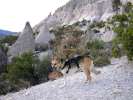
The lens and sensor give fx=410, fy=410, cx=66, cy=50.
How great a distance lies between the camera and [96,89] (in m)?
11.8

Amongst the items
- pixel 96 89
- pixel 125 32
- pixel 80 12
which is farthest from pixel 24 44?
pixel 80 12

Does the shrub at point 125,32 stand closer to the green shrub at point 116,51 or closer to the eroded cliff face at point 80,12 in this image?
the green shrub at point 116,51

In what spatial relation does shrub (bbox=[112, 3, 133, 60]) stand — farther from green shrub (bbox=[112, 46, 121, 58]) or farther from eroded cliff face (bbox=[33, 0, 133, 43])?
eroded cliff face (bbox=[33, 0, 133, 43])

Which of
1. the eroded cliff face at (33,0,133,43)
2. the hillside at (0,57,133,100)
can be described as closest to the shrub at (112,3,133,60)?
the hillside at (0,57,133,100)

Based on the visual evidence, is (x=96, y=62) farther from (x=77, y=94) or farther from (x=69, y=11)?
(x=69, y=11)

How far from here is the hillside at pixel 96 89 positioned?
1105 cm

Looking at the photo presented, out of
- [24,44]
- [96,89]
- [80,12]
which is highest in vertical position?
[80,12]

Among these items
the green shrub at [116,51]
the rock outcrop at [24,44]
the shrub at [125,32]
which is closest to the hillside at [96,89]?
the shrub at [125,32]

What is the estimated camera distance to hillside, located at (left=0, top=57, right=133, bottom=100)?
11.0 meters

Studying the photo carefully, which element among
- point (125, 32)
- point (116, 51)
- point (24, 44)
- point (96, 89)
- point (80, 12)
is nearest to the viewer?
point (96, 89)

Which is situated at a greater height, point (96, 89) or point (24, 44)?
point (24, 44)

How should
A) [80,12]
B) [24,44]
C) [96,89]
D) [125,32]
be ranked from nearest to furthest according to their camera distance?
[96,89]
[125,32]
[24,44]
[80,12]

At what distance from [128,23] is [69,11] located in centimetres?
10881

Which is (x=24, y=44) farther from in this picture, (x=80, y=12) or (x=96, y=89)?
(x=80, y=12)
